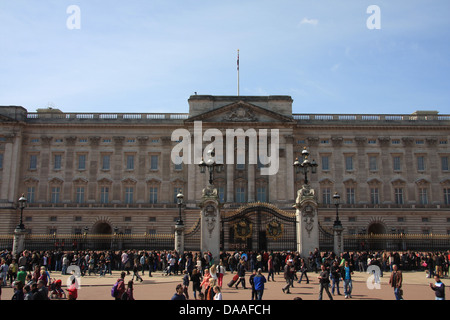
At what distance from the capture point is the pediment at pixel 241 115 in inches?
2170

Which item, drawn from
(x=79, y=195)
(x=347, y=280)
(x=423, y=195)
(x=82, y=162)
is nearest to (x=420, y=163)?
(x=423, y=195)

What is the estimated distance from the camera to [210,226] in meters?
28.5

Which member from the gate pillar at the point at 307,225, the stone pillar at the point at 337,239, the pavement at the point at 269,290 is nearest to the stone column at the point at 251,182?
the stone pillar at the point at 337,239

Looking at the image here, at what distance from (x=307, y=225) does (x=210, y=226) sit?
6.63m

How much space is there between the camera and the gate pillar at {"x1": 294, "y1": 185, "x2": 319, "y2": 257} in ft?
93.2

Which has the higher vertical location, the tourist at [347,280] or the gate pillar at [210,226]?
the gate pillar at [210,226]

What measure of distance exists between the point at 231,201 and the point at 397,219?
2219 centimetres

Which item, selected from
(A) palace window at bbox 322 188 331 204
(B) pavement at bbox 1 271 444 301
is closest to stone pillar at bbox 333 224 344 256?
(B) pavement at bbox 1 271 444 301

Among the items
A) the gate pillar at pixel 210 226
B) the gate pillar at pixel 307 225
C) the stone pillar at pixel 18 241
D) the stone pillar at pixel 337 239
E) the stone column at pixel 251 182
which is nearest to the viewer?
the gate pillar at pixel 210 226

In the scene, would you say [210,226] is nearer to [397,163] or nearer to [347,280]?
[347,280]

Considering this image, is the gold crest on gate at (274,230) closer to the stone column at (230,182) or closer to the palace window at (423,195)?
the stone column at (230,182)

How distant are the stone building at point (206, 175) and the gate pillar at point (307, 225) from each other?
2479cm

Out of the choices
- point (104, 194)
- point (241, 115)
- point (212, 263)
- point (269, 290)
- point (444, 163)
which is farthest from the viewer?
point (444, 163)
